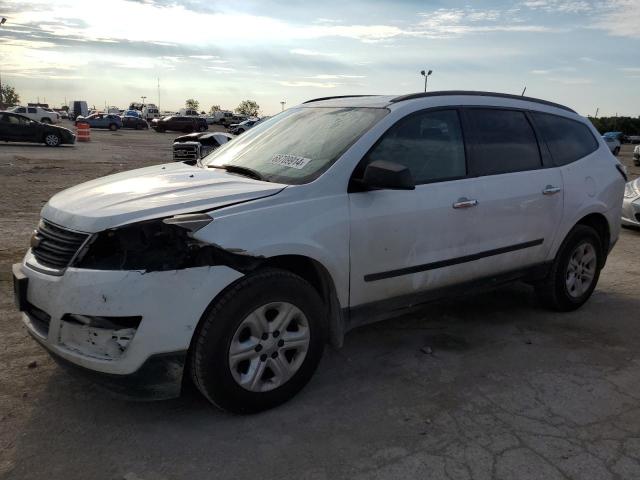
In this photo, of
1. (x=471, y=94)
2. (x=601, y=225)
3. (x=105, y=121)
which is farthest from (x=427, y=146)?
(x=105, y=121)

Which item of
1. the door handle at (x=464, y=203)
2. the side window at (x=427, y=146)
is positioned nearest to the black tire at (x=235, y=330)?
the side window at (x=427, y=146)

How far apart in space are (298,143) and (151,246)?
140cm

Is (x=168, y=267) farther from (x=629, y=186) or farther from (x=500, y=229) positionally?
(x=629, y=186)

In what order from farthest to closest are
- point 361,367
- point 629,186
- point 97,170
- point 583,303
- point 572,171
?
1. point 97,170
2. point 629,186
3. point 583,303
4. point 572,171
5. point 361,367

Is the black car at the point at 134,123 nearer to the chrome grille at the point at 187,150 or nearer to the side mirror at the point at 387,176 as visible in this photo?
the chrome grille at the point at 187,150

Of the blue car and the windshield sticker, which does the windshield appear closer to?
the windshield sticker

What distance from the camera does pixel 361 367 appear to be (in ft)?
12.5

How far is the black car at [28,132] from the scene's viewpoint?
24.2 meters

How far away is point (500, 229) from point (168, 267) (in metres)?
2.47

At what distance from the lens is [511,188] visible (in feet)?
13.9

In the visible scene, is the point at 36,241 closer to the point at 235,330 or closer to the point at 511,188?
the point at 235,330

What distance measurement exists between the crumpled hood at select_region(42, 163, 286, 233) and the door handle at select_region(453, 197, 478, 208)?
1255 mm

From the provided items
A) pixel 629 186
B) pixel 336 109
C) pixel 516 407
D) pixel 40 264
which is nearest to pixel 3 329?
pixel 40 264

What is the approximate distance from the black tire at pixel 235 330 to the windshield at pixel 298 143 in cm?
67
